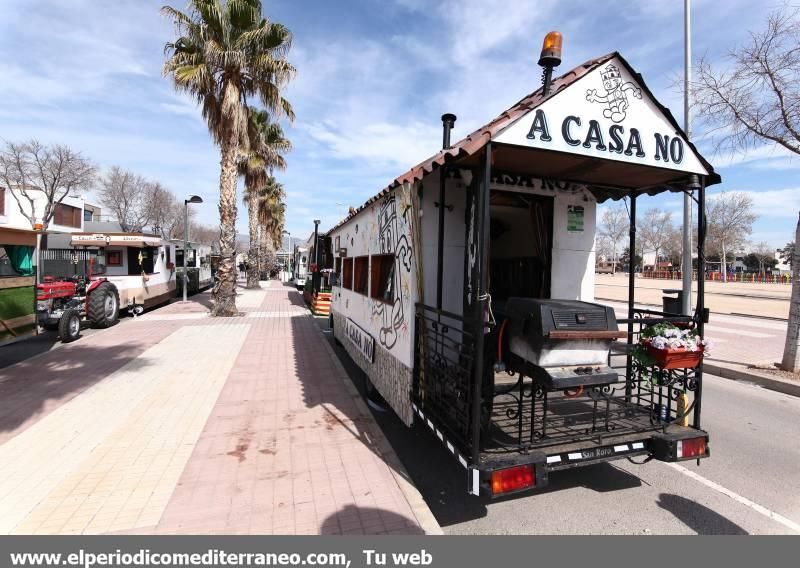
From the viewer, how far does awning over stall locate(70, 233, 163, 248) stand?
454 inches

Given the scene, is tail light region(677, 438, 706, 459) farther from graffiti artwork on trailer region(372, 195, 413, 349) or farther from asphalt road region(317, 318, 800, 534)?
graffiti artwork on trailer region(372, 195, 413, 349)

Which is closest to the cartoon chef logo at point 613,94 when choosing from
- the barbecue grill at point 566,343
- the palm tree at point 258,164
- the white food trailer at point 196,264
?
the barbecue grill at point 566,343

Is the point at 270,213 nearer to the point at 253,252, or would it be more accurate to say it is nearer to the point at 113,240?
the point at 253,252

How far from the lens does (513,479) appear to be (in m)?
2.88

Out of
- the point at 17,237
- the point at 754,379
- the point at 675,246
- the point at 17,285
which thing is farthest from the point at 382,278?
the point at 675,246

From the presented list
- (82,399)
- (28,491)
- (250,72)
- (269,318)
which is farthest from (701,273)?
(250,72)

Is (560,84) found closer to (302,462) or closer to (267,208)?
(302,462)

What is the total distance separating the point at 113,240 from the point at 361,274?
9961mm

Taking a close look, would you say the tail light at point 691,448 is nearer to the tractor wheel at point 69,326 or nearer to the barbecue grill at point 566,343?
the barbecue grill at point 566,343

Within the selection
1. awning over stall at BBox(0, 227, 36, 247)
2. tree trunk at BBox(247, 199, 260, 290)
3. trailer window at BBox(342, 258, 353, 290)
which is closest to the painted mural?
trailer window at BBox(342, 258, 353, 290)

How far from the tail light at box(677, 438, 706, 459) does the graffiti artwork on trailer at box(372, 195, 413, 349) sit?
2.50 metres

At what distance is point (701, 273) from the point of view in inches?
152

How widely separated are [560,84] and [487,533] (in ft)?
11.0

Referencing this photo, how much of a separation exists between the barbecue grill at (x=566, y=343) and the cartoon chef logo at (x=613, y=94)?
153 cm
